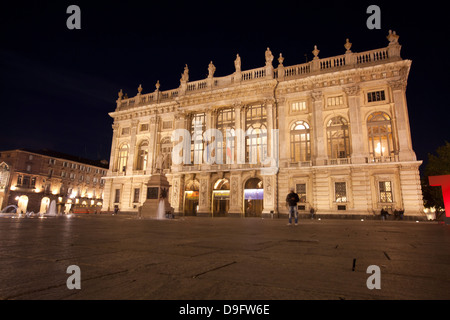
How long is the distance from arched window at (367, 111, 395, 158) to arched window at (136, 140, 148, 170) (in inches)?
1015

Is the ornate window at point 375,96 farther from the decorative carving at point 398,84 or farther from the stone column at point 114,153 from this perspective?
the stone column at point 114,153

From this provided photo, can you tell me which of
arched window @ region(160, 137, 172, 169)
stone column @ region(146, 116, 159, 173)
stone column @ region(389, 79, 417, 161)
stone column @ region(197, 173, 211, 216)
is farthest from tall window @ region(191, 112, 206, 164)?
stone column @ region(389, 79, 417, 161)

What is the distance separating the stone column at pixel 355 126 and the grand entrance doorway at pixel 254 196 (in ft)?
30.6

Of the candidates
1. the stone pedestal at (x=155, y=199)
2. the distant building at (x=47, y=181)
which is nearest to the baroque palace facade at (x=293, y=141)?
the stone pedestal at (x=155, y=199)

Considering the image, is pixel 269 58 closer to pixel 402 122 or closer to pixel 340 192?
pixel 402 122

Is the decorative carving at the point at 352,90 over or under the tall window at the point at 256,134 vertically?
over

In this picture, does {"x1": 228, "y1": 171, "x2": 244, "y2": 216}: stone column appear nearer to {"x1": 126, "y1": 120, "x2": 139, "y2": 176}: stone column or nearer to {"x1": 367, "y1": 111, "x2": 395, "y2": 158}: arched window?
{"x1": 367, "y1": 111, "x2": 395, "y2": 158}: arched window

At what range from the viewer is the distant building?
45000 mm

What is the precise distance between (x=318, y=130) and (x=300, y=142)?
7.07ft

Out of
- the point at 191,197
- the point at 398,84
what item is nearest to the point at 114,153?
the point at 191,197

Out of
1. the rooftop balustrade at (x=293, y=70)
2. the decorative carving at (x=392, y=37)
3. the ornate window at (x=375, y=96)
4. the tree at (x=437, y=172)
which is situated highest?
the decorative carving at (x=392, y=37)

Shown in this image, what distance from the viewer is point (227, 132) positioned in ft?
97.3

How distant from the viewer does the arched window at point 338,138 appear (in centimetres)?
2512
